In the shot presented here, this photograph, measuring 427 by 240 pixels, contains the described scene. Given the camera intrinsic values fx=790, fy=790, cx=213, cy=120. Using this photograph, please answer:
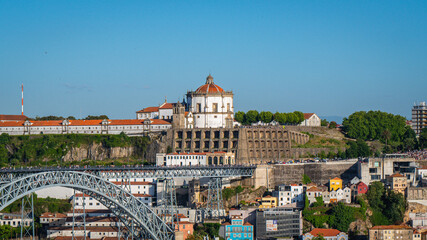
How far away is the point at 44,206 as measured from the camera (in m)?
Answer: 88.8

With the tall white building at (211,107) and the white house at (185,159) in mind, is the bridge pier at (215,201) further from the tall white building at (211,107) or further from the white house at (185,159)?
the tall white building at (211,107)

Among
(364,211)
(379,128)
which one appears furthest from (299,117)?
(364,211)

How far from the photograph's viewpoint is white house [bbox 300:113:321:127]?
118 metres

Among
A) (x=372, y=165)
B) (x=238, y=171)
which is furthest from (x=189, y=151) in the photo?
(x=372, y=165)

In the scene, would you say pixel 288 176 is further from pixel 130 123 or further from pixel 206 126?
pixel 130 123

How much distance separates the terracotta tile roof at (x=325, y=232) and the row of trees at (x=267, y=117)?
40.1 m

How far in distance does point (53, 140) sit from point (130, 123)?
1096 cm

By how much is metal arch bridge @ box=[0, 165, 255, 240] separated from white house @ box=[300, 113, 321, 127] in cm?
3143

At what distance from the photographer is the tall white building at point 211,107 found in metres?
108

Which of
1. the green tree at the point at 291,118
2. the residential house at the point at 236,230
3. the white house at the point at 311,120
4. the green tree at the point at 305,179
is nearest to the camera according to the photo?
the residential house at the point at 236,230

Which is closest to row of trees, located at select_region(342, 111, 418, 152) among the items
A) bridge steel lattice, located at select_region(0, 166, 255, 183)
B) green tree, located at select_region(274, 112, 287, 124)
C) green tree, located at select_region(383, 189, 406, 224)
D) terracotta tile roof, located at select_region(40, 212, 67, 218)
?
green tree, located at select_region(274, 112, 287, 124)

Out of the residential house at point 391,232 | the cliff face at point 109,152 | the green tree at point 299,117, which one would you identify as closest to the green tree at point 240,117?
the green tree at point 299,117

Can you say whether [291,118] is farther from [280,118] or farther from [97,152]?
[97,152]

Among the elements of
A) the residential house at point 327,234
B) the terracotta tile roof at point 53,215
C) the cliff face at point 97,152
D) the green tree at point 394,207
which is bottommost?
the residential house at point 327,234
